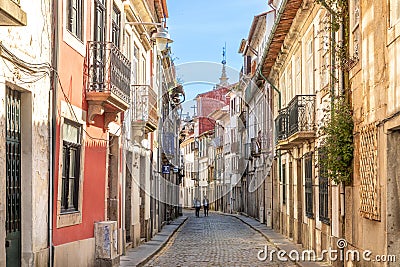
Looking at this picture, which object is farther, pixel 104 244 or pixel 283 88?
pixel 283 88

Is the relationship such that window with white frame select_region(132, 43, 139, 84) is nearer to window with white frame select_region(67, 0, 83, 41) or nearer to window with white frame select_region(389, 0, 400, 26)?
window with white frame select_region(67, 0, 83, 41)

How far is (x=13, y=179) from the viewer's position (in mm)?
9820

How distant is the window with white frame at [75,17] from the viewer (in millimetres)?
12516

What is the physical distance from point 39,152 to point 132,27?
9.63 m

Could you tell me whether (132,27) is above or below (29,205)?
above

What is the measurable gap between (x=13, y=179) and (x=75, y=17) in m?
4.20

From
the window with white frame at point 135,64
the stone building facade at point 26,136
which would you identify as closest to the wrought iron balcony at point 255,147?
the window with white frame at point 135,64

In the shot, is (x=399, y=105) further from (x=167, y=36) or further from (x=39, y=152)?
(x=167, y=36)

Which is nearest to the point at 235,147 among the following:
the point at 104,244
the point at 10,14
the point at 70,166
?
the point at 104,244

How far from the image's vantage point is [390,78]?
10.1 metres

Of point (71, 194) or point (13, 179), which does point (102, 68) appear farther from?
point (13, 179)

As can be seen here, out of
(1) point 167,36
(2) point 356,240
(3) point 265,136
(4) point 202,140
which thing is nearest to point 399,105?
(2) point 356,240

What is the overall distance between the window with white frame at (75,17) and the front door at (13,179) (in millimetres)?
2902

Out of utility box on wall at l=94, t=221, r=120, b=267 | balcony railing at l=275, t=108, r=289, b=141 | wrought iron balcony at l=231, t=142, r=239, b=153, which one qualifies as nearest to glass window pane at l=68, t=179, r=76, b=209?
utility box on wall at l=94, t=221, r=120, b=267
